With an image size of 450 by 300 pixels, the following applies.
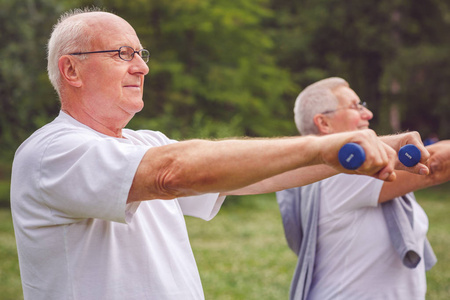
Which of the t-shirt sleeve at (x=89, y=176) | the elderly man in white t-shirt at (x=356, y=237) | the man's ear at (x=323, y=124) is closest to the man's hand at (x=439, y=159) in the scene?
the elderly man in white t-shirt at (x=356, y=237)

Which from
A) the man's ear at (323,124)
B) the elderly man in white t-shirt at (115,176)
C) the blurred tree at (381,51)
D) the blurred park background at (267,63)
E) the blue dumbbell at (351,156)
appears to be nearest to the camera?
the blue dumbbell at (351,156)

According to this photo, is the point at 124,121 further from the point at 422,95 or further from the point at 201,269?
the point at 422,95

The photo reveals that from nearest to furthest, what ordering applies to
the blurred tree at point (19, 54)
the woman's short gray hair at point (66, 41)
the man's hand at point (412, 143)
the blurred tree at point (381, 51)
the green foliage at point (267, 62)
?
the man's hand at point (412, 143), the woman's short gray hair at point (66, 41), the blurred tree at point (19, 54), the green foliage at point (267, 62), the blurred tree at point (381, 51)

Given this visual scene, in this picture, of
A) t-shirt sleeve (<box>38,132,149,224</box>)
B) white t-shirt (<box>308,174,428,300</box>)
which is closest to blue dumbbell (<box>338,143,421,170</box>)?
t-shirt sleeve (<box>38,132,149,224</box>)

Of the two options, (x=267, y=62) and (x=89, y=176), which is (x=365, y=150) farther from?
(x=267, y=62)

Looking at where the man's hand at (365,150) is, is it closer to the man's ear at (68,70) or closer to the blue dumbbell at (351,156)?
the blue dumbbell at (351,156)

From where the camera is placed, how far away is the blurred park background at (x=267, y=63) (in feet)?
75.4

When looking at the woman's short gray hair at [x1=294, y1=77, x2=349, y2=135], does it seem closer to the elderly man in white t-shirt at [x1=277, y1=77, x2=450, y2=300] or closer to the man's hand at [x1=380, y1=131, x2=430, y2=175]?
the elderly man in white t-shirt at [x1=277, y1=77, x2=450, y2=300]

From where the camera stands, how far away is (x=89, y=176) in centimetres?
176

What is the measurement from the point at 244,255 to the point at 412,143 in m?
8.36

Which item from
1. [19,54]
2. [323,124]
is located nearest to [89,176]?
[323,124]

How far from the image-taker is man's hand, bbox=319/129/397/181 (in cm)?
154

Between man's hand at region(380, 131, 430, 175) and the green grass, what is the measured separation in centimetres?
558

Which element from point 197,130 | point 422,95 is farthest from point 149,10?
point 422,95
